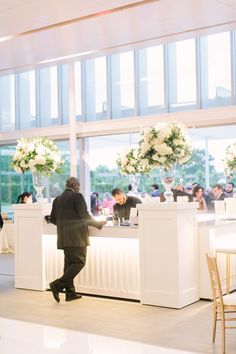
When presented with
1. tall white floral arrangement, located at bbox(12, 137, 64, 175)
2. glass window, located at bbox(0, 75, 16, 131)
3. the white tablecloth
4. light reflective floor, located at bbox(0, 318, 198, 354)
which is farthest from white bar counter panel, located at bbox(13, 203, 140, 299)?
glass window, located at bbox(0, 75, 16, 131)

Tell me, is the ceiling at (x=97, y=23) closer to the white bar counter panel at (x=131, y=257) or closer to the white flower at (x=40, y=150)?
the white flower at (x=40, y=150)

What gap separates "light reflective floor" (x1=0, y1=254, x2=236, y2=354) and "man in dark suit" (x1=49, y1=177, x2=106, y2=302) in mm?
244

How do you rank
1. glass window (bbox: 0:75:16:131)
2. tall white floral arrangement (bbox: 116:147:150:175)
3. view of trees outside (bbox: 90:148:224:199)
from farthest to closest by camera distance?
1. glass window (bbox: 0:75:16:131)
2. view of trees outside (bbox: 90:148:224:199)
3. tall white floral arrangement (bbox: 116:147:150:175)

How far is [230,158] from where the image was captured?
9.99 metres

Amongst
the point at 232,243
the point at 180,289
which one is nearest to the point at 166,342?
the point at 180,289

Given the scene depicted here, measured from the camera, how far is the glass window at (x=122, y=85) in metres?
14.7

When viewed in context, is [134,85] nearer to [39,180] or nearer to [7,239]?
[7,239]

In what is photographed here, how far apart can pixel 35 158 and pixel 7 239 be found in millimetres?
4758

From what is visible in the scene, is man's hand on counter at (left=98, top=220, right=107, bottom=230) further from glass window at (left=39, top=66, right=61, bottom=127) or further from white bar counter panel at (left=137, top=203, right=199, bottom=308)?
glass window at (left=39, top=66, right=61, bottom=127)

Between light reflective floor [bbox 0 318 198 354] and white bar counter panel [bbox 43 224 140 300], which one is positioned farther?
white bar counter panel [bbox 43 224 140 300]

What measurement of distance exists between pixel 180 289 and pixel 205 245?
27.7 inches

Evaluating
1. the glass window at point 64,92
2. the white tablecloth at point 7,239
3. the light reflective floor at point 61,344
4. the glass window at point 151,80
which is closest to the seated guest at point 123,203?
the light reflective floor at point 61,344

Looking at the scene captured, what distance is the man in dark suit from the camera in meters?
7.14

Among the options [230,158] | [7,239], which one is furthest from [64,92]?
[230,158]
